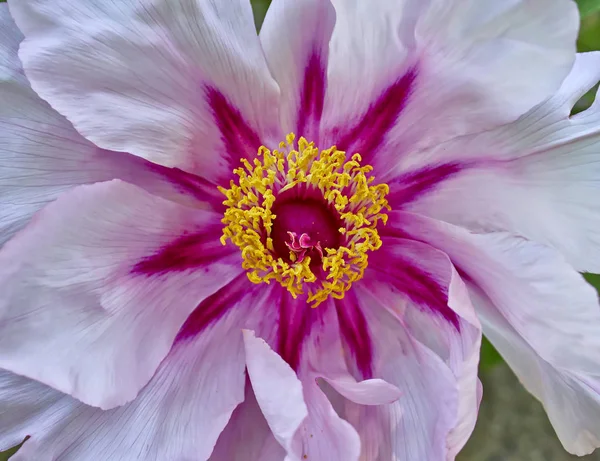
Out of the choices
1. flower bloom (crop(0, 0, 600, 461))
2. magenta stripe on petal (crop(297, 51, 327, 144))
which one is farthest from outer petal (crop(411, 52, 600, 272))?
magenta stripe on petal (crop(297, 51, 327, 144))

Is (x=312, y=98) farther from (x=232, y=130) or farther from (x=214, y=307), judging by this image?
(x=214, y=307)

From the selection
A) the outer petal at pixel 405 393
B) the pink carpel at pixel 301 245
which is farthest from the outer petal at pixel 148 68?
the outer petal at pixel 405 393

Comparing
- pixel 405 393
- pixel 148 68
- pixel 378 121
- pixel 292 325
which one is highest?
pixel 148 68

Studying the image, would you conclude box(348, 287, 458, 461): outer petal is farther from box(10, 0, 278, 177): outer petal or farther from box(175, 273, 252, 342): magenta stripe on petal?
box(10, 0, 278, 177): outer petal

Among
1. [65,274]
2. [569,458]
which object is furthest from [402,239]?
[569,458]

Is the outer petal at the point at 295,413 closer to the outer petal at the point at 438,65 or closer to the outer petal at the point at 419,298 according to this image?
the outer petal at the point at 419,298

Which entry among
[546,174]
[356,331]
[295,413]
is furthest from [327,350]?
[546,174]
